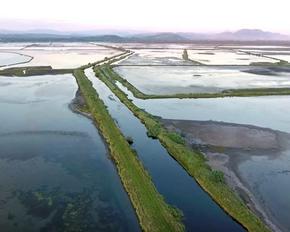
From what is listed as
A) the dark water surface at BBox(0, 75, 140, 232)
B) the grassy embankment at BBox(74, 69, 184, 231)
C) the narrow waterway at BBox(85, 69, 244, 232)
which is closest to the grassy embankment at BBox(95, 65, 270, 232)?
the narrow waterway at BBox(85, 69, 244, 232)

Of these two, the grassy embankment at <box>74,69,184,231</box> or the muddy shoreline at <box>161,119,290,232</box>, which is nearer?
the grassy embankment at <box>74,69,184,231</box>

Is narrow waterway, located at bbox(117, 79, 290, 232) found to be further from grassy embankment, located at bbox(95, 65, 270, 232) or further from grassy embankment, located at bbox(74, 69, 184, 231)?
grassy embankment, located at bbox(74, 69, 184, 231)

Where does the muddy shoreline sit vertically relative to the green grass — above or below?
above

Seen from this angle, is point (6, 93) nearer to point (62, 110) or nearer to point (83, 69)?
point (62, 110)

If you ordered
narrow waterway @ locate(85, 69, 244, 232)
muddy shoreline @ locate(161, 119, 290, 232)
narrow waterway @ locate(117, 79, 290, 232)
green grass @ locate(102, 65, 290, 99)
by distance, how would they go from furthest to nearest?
1. green grass @ locate(102, 65, 290, 99)
2. muddy shoreline @ locate(161, 119, 290, 232)
3. narrow waterway @ locate(117, 79, 290, 232)
4. narrow waterway @ locate(85, 69, 244, 232)

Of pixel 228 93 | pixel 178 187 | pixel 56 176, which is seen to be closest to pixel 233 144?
pixel 178 187

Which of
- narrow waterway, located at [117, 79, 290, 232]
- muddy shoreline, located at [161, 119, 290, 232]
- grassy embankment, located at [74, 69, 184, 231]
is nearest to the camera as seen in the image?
grassy embankment, located at [74, 69, 184, 231]

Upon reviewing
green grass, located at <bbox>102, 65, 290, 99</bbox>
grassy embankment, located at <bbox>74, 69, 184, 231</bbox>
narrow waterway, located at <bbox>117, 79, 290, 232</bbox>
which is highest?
grassy embankment, located at <bbox>74, 69, 184, 231</bbox>
